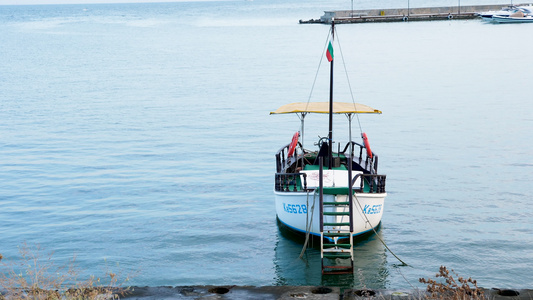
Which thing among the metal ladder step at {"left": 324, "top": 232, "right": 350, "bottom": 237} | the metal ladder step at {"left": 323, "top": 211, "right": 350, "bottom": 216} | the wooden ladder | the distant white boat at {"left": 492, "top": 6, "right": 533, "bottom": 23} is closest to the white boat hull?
the distant white boat at {"left": 492, "top": 6, "right": 533, "bottom": 23}

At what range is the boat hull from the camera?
15.6m

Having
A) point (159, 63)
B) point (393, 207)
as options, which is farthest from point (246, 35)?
point (393, 207)

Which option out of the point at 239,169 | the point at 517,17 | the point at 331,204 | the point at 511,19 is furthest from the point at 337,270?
the point at 517,17

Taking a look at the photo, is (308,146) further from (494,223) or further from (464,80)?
(464,80)

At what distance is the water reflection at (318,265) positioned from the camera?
1461 cm

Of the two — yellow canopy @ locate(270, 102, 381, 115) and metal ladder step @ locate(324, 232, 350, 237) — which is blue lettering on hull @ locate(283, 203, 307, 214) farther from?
yellow canopy @ locate(270, 102, 381, 115)

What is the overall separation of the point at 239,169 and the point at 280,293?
46.8 feet

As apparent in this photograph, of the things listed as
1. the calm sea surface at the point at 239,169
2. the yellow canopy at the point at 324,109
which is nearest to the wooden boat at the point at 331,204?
the yellow canopy at the point at 324,109

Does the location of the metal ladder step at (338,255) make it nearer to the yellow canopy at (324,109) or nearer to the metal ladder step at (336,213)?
the metal ladder step at (336,213)

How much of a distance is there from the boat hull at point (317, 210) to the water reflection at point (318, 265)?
0.43m

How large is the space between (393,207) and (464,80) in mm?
30678

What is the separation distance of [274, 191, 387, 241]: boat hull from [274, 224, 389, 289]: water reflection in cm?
43

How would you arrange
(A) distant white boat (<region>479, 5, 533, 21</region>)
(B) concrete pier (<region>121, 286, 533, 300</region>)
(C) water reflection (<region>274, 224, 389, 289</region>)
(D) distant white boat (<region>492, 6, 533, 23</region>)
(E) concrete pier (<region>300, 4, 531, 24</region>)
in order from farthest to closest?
(E) concrete pier (<region>300, 4, 531, 24</region>), (A) distant white boat (<region>479, 5, 533, 21</region>), (D) distant white boat (<region>492, 6, 533, 23</region>), (C) water reflection (<region>274, 224, 389, 289</region>), (B) concrete pier (<region>121, 286, 533, 300</region>)

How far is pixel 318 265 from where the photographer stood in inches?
612
